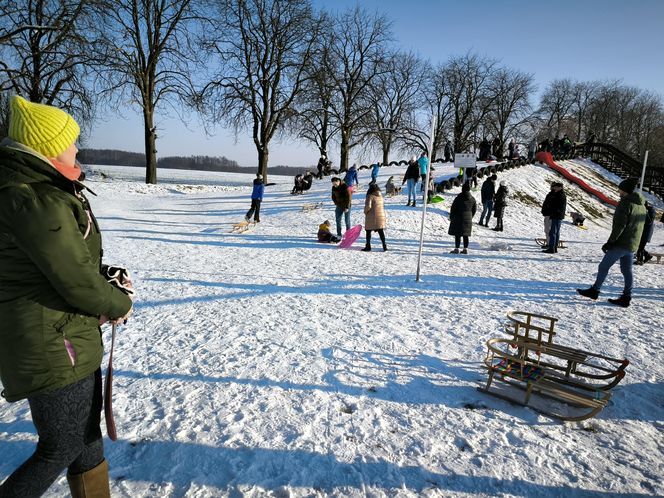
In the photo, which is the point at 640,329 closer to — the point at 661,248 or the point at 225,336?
the point at 225,336

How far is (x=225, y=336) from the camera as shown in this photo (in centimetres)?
449

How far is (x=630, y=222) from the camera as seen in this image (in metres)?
5.48

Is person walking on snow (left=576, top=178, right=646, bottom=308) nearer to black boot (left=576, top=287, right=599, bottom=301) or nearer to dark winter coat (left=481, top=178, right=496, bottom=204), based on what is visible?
black boot (left=576, top=287, right=599, bottom=301)

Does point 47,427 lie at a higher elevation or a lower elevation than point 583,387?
higher

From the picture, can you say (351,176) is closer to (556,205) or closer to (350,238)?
(350,238)

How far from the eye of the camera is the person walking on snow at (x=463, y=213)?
30.6ft

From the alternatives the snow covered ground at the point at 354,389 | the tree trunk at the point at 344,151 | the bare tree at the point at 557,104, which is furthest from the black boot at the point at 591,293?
the bare tree at the point at 557,104

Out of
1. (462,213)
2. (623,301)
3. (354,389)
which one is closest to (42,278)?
(354,389)

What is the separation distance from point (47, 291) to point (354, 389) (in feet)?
8.69

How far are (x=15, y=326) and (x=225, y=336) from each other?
313cm

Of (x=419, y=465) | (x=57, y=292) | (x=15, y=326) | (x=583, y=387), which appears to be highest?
(x=57, y=292)

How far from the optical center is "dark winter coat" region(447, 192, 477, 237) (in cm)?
935

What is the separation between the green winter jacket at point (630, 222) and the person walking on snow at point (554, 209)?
4.07m

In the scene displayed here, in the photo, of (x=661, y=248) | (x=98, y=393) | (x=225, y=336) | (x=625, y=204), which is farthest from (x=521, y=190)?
(x=98, y=393)
